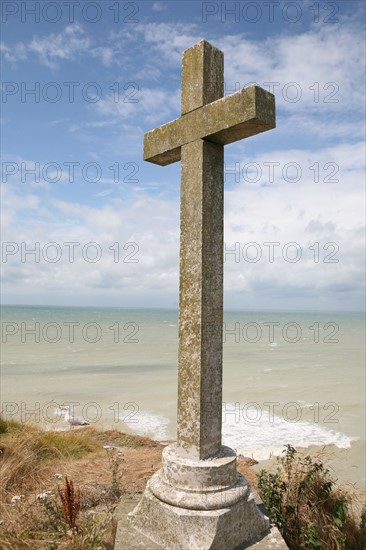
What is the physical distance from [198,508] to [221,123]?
8.89 ft

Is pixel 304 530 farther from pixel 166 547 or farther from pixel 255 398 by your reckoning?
pixel 255 398

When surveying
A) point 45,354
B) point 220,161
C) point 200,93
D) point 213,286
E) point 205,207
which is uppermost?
point 200,93

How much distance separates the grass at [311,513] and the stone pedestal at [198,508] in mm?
530

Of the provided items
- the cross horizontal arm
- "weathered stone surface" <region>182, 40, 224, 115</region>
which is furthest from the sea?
"weathered stone surface" <region>182, 40, 224, 115</region>

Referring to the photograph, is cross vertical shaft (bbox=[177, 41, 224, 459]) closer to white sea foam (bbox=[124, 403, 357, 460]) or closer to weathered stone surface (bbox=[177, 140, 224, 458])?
weathered stone surface (bbox=[177, 140, 224, 458])

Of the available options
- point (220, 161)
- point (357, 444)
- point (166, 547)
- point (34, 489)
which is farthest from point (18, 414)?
point (220, 161)

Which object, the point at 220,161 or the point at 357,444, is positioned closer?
the point at 220,161

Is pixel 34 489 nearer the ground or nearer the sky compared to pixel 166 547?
nearer the ground

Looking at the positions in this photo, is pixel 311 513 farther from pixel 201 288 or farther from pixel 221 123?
pixel 221 123

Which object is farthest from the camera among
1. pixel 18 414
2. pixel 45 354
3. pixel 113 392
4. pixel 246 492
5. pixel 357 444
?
pixel 45 354

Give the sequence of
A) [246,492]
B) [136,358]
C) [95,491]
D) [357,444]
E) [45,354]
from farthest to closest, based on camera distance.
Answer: [45,354] → [136,358] → [357,444] → [95,491] → [246,492]

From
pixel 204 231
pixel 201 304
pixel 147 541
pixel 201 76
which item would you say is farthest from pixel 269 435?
pixel 201 76

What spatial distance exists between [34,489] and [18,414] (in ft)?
20.2

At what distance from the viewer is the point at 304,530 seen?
10.9 feet
